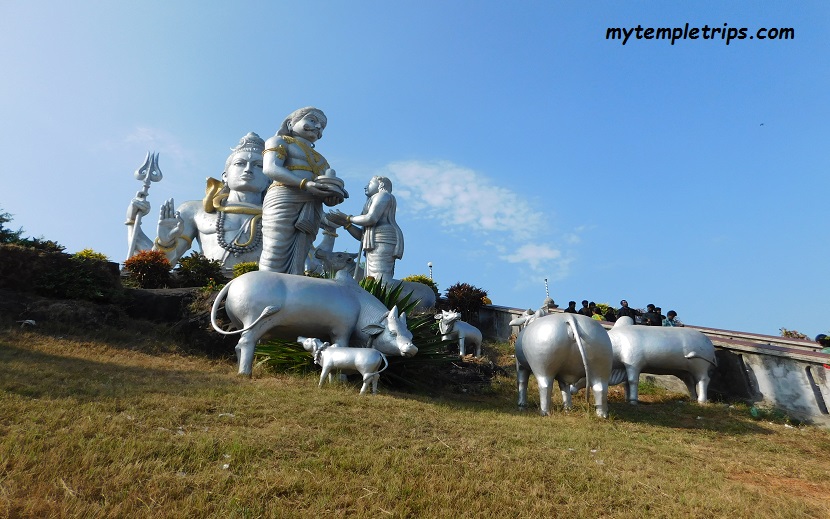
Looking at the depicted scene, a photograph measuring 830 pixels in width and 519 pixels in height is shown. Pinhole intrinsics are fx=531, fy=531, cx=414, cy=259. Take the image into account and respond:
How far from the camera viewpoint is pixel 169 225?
58.6ft

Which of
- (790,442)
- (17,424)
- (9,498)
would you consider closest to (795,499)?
(790,442)

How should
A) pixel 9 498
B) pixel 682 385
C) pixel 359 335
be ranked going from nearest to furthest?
pixel 9 498, pixel 359 335, pixel 682 385

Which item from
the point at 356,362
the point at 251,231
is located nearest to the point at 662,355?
the point at 356,362

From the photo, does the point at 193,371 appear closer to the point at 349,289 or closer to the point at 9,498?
the point at 349,289

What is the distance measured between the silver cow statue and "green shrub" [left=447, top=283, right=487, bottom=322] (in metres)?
8.97

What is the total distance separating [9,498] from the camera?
7.79 ft

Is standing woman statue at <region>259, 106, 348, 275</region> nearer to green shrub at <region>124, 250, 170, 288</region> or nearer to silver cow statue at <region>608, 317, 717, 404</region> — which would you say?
silver cow statue at <region>608, 317, 717, 404</region>

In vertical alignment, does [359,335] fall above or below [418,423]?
above

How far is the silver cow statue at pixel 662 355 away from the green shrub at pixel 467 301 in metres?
8.97

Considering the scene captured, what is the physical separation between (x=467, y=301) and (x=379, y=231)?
6448 mm

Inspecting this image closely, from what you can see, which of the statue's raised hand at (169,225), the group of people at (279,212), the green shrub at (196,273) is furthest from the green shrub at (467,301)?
the statue's raised hand at (169,225)

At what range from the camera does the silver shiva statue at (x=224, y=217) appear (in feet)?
51.6

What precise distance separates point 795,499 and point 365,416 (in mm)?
3110

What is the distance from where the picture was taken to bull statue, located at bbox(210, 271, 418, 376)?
6328mm
